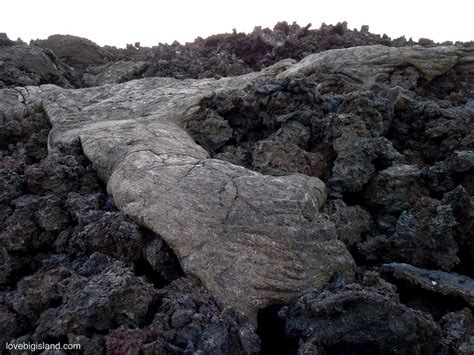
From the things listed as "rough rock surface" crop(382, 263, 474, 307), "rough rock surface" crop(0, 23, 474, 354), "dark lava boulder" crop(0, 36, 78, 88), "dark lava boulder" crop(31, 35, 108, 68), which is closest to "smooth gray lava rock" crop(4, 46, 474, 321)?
"rough rock surface" crop(0, 23, 474, 354)

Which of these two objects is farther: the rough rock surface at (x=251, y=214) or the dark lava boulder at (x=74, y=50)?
the dark lava boulder at (x=74, y=50)

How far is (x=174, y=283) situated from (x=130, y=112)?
770 centimetres

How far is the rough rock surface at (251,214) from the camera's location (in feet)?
18.0

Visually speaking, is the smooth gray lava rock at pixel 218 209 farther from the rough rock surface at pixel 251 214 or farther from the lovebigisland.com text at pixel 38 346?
the lovebigisland.com text at pixel 38 346

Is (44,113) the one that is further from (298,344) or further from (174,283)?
(298,344)

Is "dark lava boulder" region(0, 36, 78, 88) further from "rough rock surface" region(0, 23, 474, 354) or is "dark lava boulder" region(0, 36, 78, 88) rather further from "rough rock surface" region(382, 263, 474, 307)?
"rough rock surface" region(382, 263, 474, 307)

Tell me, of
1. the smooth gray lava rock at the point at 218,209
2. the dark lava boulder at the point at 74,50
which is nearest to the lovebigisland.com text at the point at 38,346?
the smooth gray lava rock at the point at 218,209

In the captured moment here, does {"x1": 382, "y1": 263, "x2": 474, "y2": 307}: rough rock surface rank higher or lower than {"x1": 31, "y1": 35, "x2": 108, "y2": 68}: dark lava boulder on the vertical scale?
lower

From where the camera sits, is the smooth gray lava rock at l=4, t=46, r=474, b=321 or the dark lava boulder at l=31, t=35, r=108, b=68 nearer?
the smooth gray lava rock at l=4, t=46, r=474, b=321

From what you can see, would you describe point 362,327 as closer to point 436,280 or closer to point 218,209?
point 436,280

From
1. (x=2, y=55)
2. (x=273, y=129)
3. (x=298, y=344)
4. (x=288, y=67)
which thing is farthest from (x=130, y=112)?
(x=298, y=344)

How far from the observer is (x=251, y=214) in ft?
24.0

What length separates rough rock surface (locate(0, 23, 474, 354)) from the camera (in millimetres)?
5480

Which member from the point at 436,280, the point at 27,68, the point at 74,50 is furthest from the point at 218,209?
the point at 74,50
